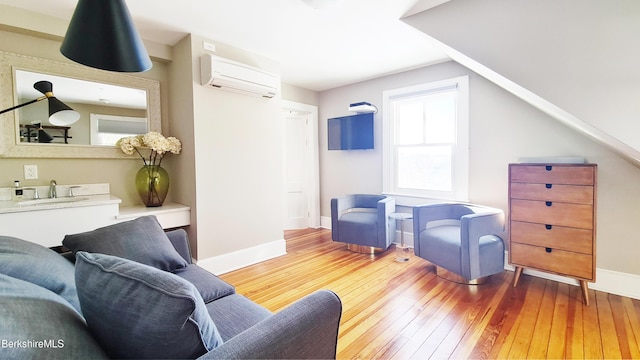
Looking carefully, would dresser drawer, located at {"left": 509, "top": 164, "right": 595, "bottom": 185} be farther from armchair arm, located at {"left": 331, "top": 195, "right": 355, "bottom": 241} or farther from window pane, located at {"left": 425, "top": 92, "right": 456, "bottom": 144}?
armchair arm, located at {"left": 331, "top": 195, "right": 355, "bottom": 241}

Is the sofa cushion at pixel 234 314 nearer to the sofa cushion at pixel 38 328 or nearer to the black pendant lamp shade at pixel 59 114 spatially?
the sofa cushion at pixel 38 328

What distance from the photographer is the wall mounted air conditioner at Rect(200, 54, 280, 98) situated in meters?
2.68

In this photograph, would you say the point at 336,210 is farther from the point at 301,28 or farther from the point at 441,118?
the point at 301,28

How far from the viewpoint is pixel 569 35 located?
1.77m

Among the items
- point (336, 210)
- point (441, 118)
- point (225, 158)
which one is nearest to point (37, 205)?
point (225, 158)

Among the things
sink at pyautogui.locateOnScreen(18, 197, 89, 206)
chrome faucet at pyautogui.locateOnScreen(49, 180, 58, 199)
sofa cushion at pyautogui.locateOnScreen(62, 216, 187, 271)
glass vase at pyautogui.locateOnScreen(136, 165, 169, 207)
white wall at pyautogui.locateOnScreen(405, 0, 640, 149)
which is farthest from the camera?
glass vase at pyautogui.locateOnScreen(136, 165, 169, 207)

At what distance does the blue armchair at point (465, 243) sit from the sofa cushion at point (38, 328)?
2607 mm

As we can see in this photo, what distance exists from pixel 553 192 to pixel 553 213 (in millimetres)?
179

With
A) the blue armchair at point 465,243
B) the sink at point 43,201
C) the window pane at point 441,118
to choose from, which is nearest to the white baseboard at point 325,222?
the blue armchair at point 465,243

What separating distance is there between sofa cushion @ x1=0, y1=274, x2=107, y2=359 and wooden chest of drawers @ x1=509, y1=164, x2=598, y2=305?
9.79ft

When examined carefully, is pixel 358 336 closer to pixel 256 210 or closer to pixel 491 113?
pixel 256 210

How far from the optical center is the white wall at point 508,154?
7.85ft

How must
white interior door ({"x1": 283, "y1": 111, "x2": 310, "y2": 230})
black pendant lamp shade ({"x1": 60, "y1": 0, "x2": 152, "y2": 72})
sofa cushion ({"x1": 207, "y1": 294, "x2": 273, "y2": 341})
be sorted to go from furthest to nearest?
white interior door ({"x1": 283, "y1": 111, "x2": 310, "y2": 230}) → sofa cushion ({"x1": 207, "y1": 294, "x2": 273, "y2": 341}) → black pendant lamp shade ({"x1": 60, "y1": 0, "x2": 152, "y2": 72})

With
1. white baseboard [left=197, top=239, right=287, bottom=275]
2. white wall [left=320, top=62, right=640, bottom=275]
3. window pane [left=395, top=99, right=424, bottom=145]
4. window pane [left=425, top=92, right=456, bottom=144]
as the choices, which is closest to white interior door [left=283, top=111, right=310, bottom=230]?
white wall [left=320, top=62, right=640, bottom=275]
